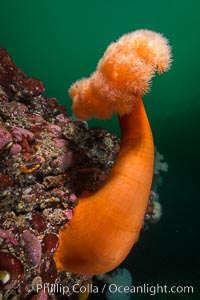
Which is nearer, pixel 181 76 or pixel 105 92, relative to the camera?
pixel 105 92

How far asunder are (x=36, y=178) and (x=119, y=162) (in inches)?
27.2

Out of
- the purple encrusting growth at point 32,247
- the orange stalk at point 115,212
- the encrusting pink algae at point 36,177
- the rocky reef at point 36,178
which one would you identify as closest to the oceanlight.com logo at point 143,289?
the encrusting pink algae at point 36,177

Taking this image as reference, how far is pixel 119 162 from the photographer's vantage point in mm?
2180

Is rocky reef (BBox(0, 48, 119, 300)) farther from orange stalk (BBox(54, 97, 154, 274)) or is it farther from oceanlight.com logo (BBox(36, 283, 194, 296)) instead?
oceanlight.com logo (BBox(36, 283, 194, 296))

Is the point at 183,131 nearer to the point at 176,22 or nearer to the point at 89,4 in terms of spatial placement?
the point at 176,22

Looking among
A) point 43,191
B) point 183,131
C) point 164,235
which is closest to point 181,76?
point 183,131

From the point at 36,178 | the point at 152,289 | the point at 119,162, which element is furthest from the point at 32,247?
the point at 152,289

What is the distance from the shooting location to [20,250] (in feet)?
5.64

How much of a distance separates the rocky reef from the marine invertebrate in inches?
6.5

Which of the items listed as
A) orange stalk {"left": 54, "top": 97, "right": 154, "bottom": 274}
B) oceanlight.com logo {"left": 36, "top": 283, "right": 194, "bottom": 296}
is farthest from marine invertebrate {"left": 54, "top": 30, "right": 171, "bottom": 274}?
oceanlight.com logo {"left": 36, "top": 283, "right": 194, "bottom": 296}

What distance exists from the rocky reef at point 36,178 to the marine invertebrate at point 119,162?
16 centimetres

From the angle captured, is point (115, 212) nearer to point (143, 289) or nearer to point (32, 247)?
point (32, 247)

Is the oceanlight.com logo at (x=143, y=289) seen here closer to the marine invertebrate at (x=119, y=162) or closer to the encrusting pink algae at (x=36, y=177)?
the encrusting pink algae at (x=36, y=177)

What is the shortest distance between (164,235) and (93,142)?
7.47 feet
